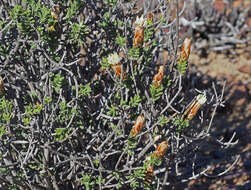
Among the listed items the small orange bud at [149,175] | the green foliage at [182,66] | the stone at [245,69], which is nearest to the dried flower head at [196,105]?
the green foliage at [182,66]

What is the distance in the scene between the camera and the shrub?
196 cm

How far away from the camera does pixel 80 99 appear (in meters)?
2.17

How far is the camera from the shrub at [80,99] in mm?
1965

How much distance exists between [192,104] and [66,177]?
806mm

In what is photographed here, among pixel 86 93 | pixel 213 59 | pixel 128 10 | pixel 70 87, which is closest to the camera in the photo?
pixel 86 93

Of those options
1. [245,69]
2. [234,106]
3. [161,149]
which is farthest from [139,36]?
[245,69]

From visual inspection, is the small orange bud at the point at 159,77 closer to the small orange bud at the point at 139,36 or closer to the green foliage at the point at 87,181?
the small orange bud at the point at 139,36

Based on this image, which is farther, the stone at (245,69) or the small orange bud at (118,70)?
the stone at (245,69)

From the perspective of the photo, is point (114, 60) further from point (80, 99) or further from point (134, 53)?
point (80, 99)

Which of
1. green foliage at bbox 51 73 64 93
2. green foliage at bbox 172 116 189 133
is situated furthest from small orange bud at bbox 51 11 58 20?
green foliage at bbox 172 116 189 133

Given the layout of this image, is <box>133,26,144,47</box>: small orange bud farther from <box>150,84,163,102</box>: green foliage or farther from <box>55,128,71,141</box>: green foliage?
<box>55,128,71,141</box>: green foliage

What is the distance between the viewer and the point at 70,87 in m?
2.16

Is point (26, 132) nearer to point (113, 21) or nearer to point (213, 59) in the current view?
point (113, 21)

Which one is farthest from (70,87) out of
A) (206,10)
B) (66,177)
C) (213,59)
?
(206,10)
